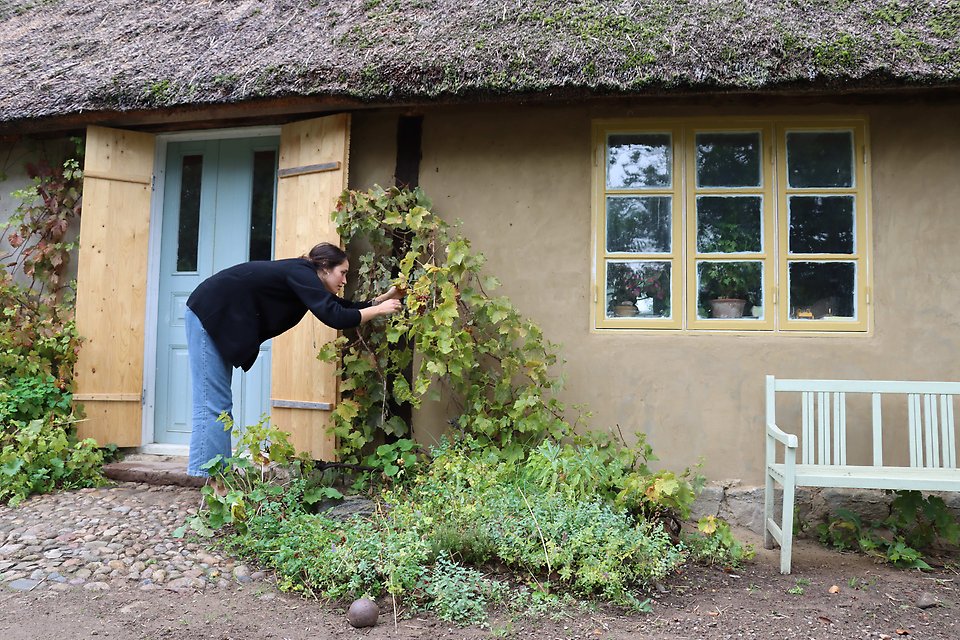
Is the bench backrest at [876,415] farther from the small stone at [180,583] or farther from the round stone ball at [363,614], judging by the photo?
the small stone at [180,583]

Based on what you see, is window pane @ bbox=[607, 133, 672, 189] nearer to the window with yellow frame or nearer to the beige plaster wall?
the window with yellow frame

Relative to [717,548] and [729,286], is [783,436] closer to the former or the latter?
[717,548]

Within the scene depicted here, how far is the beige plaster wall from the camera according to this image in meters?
3.87

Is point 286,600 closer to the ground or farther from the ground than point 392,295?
closer to the ground

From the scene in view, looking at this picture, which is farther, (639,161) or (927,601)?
(639,161)

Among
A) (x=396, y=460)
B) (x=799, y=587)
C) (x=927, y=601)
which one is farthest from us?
(x=396, y=460)

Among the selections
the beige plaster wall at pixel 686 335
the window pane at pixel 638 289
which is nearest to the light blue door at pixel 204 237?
the beige plaster wall at pixel 686 335

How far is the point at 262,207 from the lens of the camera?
479 centimetres

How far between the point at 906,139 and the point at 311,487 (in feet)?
12.7

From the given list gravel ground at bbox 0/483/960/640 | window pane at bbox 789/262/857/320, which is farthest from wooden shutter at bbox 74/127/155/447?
window pane at bbox 789/262/857/320

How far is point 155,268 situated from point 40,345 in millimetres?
852

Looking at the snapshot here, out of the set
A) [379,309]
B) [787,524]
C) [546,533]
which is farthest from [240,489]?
[787,524]

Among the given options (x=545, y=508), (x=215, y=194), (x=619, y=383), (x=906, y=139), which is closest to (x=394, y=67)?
(x=215, y=194)

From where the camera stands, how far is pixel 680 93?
3734 millimetres
